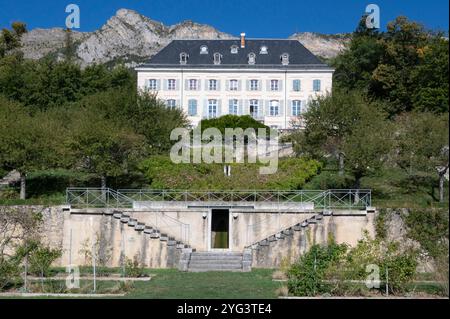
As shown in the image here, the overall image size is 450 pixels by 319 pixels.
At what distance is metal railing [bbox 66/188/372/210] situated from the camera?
30.3 meters

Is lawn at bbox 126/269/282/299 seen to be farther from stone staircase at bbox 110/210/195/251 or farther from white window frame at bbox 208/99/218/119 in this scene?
white window frame at bbox 208/99/218/119

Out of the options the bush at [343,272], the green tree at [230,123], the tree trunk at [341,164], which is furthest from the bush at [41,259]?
the green tree at [230,123]

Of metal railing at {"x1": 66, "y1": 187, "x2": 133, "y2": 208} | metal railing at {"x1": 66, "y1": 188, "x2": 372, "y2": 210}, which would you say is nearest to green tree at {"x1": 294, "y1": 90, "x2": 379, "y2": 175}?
metal railing at {"x1": 66, "y1": 188, "x2": 372, "y2": 210}

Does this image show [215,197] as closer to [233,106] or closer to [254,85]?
[233,106]

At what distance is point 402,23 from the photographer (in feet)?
187

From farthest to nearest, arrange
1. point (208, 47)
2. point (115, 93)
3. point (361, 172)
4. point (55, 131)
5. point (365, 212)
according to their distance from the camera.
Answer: point (208, 47) < point (115, 93) < point (55, 131) < point (361, 172) < point (365, 212)

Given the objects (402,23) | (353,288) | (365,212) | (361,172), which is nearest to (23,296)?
(353,288)

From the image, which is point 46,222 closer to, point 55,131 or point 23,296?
point 55,131

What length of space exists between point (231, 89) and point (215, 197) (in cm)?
2916

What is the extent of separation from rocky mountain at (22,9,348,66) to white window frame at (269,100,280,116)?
2338 inches

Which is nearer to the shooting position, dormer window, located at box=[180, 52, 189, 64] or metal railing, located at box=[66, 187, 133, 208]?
metal railing, located at box=[66, 187, 133, 208]

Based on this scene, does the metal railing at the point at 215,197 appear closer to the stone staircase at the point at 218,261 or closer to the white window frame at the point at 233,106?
the stone staircase at the point at 218,261

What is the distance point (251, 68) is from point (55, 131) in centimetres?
2773

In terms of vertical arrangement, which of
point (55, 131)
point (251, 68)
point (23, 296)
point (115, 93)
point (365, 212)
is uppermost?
point (251, 68)
